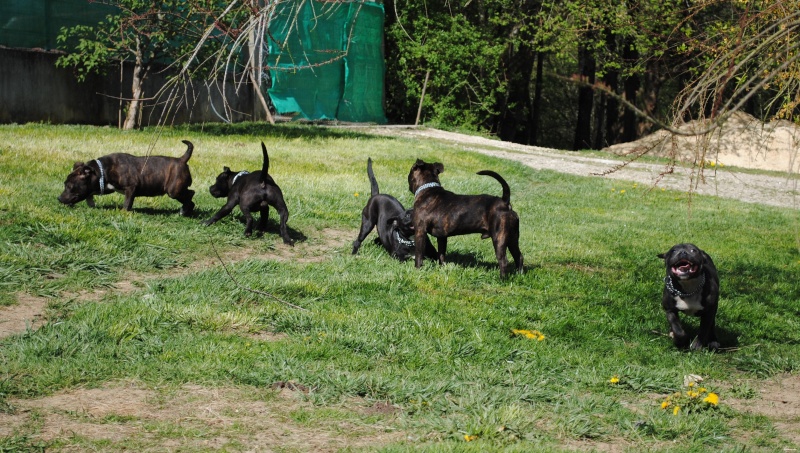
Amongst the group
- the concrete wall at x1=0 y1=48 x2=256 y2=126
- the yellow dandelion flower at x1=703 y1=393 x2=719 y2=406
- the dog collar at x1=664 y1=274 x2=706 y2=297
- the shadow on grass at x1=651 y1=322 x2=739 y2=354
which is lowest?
the shadow on grass at x1=651 y1=322 x2=739 y2=354

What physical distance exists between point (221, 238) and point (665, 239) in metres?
5.90

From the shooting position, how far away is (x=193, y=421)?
15.7ft

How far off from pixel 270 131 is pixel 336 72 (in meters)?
6.71

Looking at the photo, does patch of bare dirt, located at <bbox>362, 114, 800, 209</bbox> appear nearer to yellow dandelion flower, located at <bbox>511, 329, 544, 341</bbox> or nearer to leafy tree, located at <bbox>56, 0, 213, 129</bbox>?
yellow dandelion flower, located at <bbox>511, 329, 544, 341</bbox>

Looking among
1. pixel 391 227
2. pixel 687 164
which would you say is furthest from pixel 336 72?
pixel 391 227

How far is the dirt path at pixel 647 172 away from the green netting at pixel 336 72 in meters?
1.38

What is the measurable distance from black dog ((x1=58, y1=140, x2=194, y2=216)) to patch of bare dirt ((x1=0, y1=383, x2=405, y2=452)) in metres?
5.24

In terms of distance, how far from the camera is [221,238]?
9.71 m

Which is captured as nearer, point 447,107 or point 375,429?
point 375,429

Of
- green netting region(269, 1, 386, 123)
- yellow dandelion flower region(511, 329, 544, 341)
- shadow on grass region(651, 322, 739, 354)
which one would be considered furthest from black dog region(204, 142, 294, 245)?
green netting region(269, 1, 386, 123)

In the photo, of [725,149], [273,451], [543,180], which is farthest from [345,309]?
[725,149]

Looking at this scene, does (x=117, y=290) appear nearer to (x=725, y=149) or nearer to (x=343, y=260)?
(x=343, y=260)

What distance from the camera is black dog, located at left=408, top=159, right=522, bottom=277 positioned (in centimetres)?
852

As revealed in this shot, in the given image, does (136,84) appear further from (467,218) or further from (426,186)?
(467,218)
